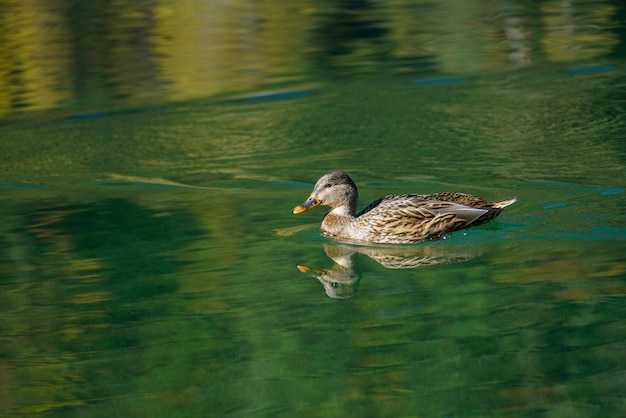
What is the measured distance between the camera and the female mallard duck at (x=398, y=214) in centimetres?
937

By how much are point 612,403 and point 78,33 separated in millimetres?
16466

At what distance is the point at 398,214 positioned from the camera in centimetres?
941

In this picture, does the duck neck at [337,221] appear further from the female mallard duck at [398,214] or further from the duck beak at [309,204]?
the duck beak at [309,204]

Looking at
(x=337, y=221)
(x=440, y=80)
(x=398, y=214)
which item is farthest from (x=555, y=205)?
(x=440, y=80)

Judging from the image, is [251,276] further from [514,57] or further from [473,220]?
[514,57]

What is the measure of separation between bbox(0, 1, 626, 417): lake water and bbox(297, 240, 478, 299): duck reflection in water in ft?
0.09

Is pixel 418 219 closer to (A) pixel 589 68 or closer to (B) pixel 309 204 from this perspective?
(B) pixel 309 204

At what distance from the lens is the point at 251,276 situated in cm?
867

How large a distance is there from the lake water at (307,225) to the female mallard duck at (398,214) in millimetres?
151

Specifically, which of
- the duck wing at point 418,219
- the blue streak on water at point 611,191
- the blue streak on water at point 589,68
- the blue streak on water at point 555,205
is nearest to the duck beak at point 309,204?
the duck wing at point 418,219

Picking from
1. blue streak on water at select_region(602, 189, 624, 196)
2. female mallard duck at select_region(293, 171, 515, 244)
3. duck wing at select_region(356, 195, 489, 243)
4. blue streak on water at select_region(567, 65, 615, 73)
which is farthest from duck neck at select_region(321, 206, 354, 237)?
blue streak on water at select_region(567, 65, 615, 73)

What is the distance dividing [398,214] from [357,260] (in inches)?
20.7

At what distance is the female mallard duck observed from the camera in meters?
9.37

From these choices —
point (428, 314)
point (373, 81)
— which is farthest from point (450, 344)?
point (373, 81)
